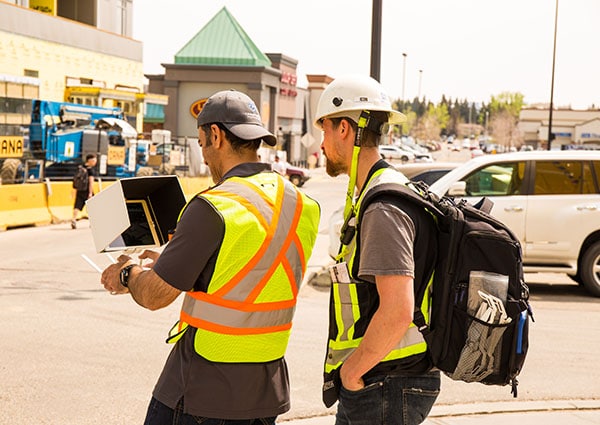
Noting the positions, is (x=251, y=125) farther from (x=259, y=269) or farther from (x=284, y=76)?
(x=284, y=76)

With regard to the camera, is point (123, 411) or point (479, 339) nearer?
point (479, 339)

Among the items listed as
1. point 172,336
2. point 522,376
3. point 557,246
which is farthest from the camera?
point 557,246

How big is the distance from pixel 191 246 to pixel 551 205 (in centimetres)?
983

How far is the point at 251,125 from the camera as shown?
3.50 m

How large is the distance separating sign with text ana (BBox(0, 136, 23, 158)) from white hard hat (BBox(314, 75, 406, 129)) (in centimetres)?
2132

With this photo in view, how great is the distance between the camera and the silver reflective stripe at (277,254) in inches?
126

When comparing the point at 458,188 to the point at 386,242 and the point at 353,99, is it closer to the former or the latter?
the point at 353,99

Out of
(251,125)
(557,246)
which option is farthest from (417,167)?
(251,125)

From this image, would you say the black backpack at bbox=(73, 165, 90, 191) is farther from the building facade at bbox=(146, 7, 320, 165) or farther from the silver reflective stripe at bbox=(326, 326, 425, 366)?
the building facade at bbox=(146, 7, 320, 165)

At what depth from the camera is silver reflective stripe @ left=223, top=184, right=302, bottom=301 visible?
3207 millimetres

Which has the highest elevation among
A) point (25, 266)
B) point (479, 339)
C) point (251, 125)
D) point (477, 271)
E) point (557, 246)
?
point (251, 125)

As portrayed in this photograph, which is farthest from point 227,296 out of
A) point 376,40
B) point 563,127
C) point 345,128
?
point 563,127

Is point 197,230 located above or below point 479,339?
above

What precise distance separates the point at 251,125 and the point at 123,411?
355cm
